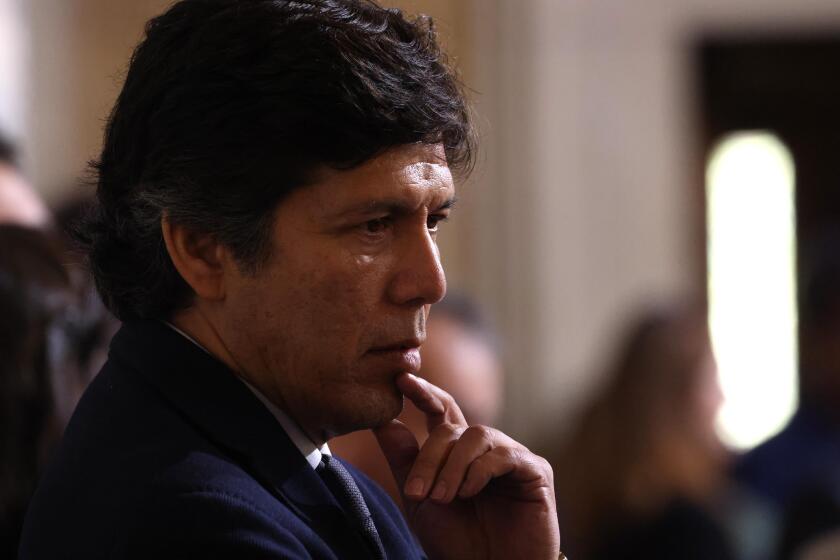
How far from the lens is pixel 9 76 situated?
7.60 m

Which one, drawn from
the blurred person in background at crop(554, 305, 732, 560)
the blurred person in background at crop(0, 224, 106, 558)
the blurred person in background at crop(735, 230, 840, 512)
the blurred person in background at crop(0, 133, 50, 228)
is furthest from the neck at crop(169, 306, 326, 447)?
the blurred person in background at crop(735, 230, 840, 512)

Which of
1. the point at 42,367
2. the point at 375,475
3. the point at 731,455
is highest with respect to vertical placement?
the point at 42,367

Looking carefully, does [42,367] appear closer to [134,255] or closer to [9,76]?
[134,255]

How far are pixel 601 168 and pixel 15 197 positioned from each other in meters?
5.09

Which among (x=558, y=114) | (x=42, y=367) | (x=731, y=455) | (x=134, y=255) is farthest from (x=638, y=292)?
(x=134, y=255)

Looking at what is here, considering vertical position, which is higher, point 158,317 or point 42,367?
point 158,317

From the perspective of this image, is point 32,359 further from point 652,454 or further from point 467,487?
point 652,454

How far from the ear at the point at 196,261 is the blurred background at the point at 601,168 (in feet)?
19.4

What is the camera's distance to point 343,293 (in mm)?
1841

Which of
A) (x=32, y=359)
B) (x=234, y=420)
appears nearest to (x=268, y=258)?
(x=234, y=420)

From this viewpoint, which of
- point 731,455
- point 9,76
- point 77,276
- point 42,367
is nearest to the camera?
point 42,367

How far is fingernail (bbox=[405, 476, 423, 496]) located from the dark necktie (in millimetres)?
71

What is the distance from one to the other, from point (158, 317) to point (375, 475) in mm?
1324

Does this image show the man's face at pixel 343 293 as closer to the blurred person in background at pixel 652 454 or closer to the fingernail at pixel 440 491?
the fingernail at pixel 440 491
